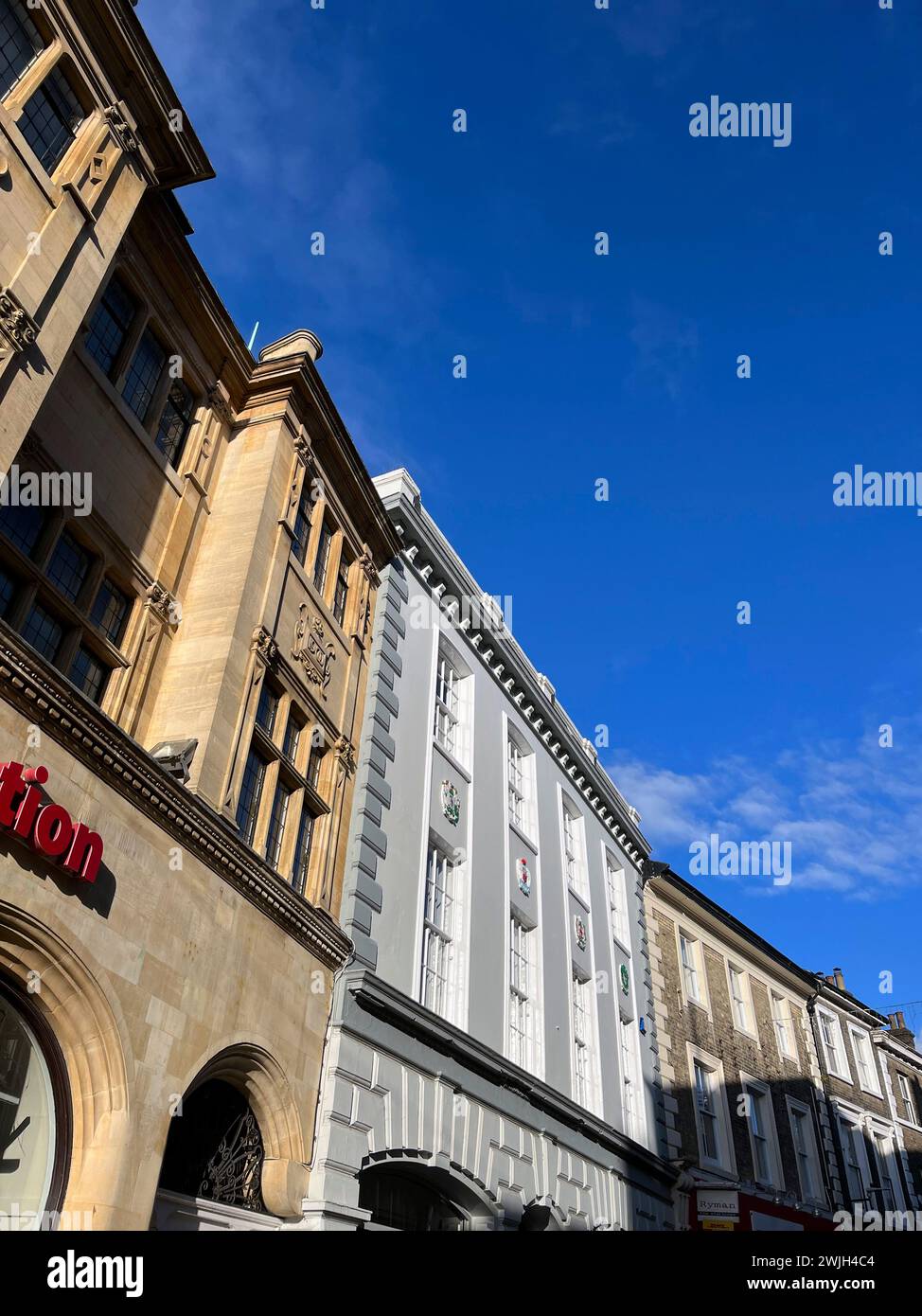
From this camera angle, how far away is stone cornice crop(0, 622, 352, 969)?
8.83m

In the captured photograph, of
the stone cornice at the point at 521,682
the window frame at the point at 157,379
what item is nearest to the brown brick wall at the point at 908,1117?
the stone cornice at the point at 521,682

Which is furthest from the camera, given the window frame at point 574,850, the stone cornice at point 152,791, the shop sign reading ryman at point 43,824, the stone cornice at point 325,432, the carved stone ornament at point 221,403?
the window frame at point 574,850

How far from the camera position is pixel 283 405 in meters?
15.9

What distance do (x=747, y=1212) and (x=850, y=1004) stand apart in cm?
1664

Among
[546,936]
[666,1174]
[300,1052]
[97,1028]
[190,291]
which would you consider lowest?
[97,1028]

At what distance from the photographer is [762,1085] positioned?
29703 millimetres

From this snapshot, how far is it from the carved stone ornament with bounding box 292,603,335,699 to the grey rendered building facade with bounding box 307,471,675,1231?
1.43 meters

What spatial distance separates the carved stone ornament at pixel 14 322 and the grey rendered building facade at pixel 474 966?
8.58m

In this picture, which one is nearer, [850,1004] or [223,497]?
[223,497]

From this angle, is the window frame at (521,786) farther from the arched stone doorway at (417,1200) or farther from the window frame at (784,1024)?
the window frame at (784,1024)

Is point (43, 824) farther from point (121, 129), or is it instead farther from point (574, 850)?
point (574, 850)

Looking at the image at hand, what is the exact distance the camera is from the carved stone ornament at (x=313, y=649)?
15156 mm
